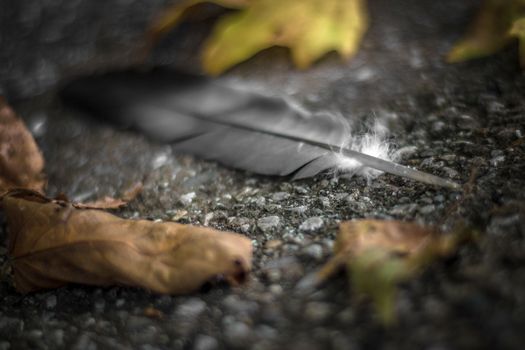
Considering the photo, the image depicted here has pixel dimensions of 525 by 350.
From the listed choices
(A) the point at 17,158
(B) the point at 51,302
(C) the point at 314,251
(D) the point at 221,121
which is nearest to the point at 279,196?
(C) the point at 314,251

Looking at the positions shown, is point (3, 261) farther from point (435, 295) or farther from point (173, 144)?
point (435, 295)

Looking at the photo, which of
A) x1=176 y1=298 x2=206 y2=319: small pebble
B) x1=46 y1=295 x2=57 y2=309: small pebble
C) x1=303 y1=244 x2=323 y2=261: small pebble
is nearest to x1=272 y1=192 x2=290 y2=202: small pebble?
x1=303 y1=244 x2=323 y2=261: small pebble

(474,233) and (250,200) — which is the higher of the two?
(474,233)

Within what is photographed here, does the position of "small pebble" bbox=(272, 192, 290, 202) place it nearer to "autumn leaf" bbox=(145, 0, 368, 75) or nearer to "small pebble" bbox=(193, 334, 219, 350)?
"small pebble" bbox=(193, 334, 219, 350)

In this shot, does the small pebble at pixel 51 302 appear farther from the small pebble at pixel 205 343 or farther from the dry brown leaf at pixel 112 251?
the small pebble at pixel 205 343

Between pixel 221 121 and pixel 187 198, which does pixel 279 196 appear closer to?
pixel 187 198

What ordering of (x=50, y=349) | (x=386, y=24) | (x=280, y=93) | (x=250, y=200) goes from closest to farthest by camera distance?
(x=50, y=349) → (x=250, y=200) → (x=280, y=93) → (x=386, y=24)

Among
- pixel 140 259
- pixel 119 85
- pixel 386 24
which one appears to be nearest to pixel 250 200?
pixel 140 259

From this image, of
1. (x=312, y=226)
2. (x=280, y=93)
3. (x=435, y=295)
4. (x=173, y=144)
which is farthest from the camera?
(x=280, y=93)
